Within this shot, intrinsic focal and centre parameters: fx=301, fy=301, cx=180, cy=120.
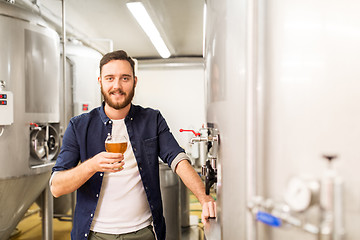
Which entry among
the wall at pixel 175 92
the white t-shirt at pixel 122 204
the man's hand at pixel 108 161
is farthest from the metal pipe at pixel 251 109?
the wall at pixel 175 92

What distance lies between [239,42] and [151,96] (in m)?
6.12

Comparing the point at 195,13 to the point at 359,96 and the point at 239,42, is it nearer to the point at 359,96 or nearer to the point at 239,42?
the point at 239,42

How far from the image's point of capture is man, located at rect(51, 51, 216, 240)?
1.71 meters

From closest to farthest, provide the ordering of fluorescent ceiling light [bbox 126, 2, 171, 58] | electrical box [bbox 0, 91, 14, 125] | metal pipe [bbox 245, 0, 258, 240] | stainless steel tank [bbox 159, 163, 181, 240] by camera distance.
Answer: metal pipe [bbox 245, 0, 258, 240] < electrical box [bbox 0, 91, 14, 125] < stainless steel tank [bbox 159, 163, 181, 240] < fluorescent ceiling light [bbox 126, 2, 171, 58]

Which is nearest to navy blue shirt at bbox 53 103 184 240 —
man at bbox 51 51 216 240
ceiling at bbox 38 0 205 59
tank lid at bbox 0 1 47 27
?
man at bbox 51 51 216 240

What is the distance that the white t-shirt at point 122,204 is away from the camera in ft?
5.64

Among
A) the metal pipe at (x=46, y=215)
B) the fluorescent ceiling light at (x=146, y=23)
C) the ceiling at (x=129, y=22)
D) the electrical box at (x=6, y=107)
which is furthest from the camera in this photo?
the ceiling at (x=129, y=22)

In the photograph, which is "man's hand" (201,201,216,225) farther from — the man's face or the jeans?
the man's face

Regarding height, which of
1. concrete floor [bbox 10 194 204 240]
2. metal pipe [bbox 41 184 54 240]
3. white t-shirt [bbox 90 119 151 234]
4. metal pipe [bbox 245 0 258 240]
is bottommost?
concrete floor [bbox 10 194 204 240]

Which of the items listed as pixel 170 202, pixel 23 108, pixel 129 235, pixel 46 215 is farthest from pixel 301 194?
pixel 46 215

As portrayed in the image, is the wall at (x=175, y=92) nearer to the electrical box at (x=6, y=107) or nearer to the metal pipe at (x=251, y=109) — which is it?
the electrical box at (x=6, y=107)

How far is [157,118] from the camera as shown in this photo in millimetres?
1984

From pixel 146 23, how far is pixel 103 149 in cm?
294

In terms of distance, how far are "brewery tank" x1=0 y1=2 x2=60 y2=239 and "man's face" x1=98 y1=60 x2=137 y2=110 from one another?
1.30 meters
